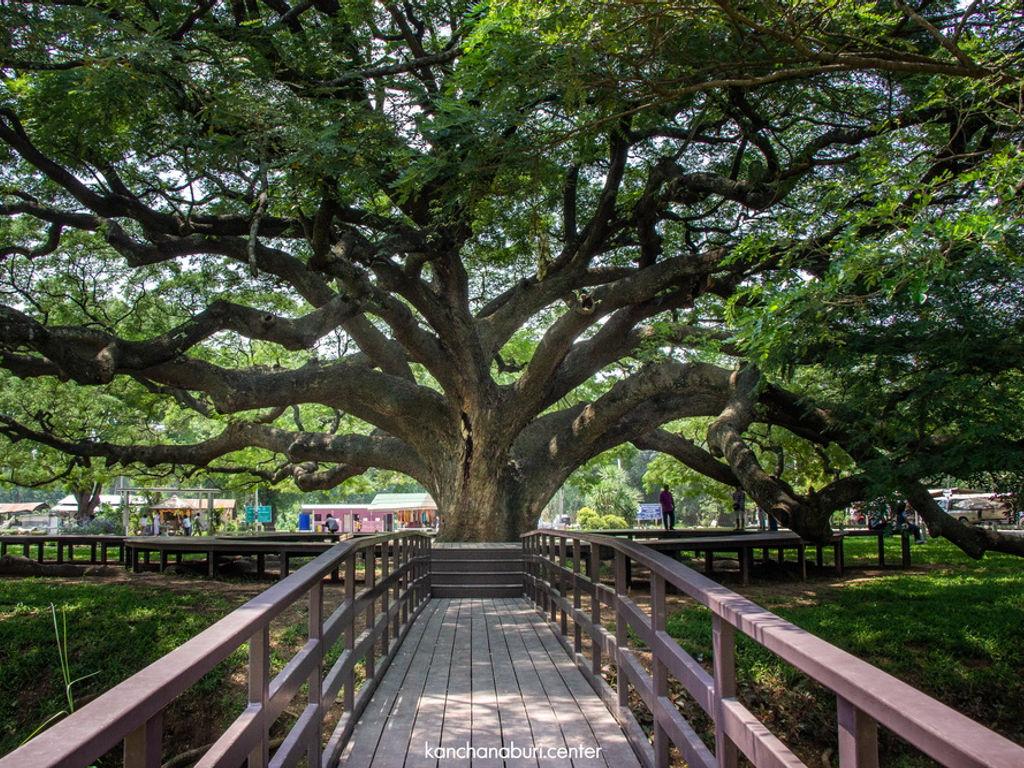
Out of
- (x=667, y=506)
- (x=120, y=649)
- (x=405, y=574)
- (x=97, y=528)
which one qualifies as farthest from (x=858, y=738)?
(x=97, y=528)

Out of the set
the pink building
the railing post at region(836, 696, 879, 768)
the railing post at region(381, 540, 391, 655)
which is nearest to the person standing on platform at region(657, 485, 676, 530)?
the railing post at region(381, 540, 391, 655)

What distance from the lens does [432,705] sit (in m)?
5.14

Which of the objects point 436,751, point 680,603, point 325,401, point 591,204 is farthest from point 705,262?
point 436,751

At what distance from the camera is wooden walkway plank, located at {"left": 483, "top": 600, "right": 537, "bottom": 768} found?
4297mm

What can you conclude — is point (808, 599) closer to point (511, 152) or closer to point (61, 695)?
point (511, 152)

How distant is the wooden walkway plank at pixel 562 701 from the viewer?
430 cm

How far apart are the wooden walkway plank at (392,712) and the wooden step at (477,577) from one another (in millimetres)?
3848

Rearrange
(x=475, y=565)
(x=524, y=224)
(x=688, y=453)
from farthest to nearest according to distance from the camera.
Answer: (x=688, y=453) < (x=475, y=565) < (x=524, y=224)

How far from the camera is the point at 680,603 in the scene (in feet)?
36.5

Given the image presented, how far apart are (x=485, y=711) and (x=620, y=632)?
1.00 m

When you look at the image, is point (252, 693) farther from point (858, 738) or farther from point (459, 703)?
point (459, 703)

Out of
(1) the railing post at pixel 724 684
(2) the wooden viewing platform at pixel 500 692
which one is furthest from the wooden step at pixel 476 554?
(1) the railing post at pixel 724 684

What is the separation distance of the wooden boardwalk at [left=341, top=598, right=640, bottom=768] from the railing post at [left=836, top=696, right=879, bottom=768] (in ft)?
7.81

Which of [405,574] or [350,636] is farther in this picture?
[405,574]
